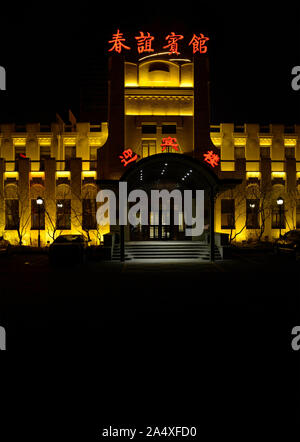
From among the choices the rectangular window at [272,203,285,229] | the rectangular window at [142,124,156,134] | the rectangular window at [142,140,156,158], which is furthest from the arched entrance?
the rectangular window at [272,203,285,229]

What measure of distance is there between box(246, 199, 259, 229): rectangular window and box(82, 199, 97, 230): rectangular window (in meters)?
13.4

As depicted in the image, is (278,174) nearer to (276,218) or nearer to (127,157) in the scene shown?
(276,218)

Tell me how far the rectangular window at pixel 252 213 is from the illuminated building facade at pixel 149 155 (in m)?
0.09

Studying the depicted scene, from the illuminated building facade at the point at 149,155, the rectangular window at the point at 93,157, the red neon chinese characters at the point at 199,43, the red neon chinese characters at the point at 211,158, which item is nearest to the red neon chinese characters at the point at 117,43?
the illuminated building facade at the point at 149,155

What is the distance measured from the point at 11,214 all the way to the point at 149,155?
44.5ft

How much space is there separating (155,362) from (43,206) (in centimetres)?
2796

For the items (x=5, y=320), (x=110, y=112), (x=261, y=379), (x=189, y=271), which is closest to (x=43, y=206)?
(x=110, y=112)

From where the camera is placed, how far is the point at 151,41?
29875 millimetres

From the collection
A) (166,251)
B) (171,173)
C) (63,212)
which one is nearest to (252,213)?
(171,173)

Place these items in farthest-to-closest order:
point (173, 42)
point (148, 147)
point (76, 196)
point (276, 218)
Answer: point (276, 218), point (76, 196), point (148, 147), point (173, 42)

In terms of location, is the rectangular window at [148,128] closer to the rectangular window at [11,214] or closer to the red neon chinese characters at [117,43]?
the red neon chinese characters at [117,43]

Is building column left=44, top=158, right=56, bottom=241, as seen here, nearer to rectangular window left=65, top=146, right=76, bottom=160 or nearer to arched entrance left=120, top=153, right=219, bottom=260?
rectangular window left=65, top=146, right=76, bottom=160

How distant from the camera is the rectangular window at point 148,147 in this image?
99.6ft

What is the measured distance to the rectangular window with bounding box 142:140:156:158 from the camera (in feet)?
99.6
